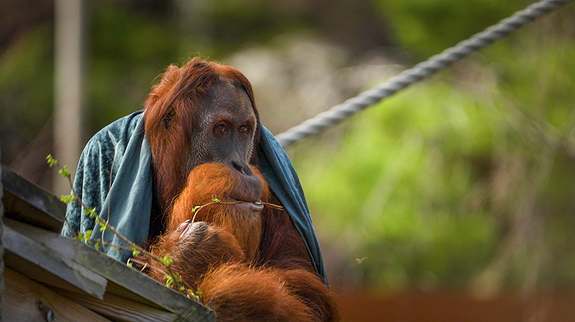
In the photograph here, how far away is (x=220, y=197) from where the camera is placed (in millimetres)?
2049

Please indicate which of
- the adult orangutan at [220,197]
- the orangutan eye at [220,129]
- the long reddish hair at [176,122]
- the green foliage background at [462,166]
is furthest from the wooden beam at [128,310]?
the green foliage background at [462,166]

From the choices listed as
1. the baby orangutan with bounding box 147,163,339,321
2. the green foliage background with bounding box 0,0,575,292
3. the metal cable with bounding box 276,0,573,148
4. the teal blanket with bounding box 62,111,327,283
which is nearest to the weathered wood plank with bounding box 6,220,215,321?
the baby orangutan with bounding box 147,163,339,321

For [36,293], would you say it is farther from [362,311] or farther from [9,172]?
[362,311]

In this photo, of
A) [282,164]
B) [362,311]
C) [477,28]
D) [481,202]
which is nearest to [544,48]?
[477,28]

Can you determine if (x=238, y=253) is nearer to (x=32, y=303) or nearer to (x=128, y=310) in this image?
(x=128, y=310)

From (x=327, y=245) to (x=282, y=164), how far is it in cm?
579

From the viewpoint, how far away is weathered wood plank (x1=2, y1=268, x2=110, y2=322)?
4.22 ft

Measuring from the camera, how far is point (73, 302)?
1398mm

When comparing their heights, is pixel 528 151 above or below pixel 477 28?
below

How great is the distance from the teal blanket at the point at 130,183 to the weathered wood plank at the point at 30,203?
2.67 feet

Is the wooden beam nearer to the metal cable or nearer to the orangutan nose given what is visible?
the orangutan nose

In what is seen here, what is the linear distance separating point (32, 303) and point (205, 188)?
0.79 metres

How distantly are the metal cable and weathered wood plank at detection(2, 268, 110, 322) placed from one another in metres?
1.95

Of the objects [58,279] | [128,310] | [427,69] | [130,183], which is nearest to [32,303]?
[58,279]
